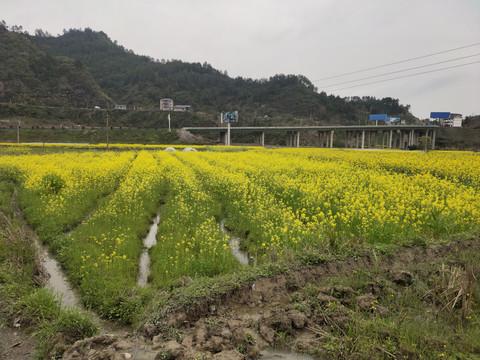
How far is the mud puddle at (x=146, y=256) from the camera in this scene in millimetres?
6470

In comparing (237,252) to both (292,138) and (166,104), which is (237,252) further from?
(166,104)

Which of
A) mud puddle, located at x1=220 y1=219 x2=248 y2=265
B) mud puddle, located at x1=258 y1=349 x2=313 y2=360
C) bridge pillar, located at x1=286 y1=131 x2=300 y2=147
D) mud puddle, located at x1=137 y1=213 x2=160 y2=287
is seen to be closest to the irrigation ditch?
mud puddle, located at x1=258 y1=349 x2=313 y2=360

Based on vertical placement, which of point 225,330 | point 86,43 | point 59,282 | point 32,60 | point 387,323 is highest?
point 86,43

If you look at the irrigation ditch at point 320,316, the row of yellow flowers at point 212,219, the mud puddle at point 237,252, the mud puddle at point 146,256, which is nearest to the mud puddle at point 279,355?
the irrigation ditch at point 320,316

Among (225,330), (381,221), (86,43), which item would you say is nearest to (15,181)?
(225,330)

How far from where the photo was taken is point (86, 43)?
178 meters

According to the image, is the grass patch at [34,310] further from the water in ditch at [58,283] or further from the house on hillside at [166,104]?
the house on hillside at [166,104]

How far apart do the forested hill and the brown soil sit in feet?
358

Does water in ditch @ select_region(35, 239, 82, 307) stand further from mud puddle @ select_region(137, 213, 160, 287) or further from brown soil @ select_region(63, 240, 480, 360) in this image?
brown soil @ select_region(63, 240, 480, 360)

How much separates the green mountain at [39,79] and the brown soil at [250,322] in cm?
10787

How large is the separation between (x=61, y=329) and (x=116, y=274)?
1908 millimetres

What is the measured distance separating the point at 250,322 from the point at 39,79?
4762 inches

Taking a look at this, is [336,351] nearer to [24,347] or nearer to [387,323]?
[387,323]

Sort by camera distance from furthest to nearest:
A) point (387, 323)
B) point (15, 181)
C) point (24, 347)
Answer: point (15, 181)
point (24, 347)
point (387, 323)
